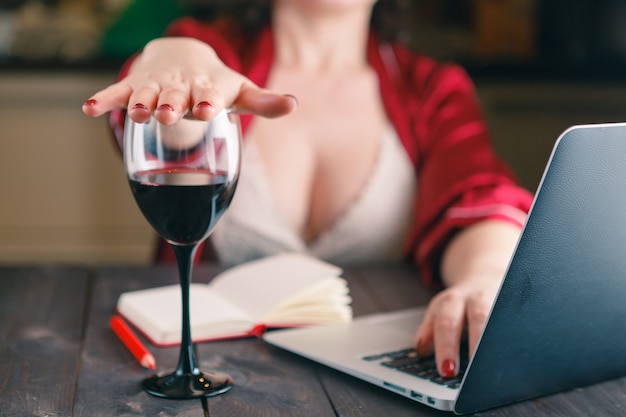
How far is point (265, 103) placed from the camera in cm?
79

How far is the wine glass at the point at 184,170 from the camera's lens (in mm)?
745

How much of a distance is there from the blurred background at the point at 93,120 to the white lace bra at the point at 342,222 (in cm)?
143

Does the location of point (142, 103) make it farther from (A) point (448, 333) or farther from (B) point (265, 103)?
(A) point (448, 333)

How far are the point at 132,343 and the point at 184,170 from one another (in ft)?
0.79

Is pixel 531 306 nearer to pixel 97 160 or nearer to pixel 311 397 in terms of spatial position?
pixel 311 397

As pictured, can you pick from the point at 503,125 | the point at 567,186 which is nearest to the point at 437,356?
the point at 567,186

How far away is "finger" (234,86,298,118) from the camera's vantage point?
775mm

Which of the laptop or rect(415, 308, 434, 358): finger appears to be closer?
the laptop

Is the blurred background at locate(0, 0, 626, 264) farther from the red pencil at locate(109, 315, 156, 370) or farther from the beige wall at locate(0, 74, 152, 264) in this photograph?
the red pencil at locate(109, 315, 156, 370)

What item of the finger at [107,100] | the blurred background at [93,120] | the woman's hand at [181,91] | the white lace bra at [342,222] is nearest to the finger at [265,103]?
the woman's hand at [181,91]

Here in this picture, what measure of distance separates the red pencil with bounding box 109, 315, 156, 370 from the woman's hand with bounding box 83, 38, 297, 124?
0.26m

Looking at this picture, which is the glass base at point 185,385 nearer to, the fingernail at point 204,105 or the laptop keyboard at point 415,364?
the laptop keyboard at point 415,364

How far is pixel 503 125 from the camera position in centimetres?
303

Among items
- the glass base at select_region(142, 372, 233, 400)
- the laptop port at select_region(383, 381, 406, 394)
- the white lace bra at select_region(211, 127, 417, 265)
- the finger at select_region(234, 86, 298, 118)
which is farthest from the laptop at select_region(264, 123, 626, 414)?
the white lace bra at select_region(211, 127, 417, 265)
